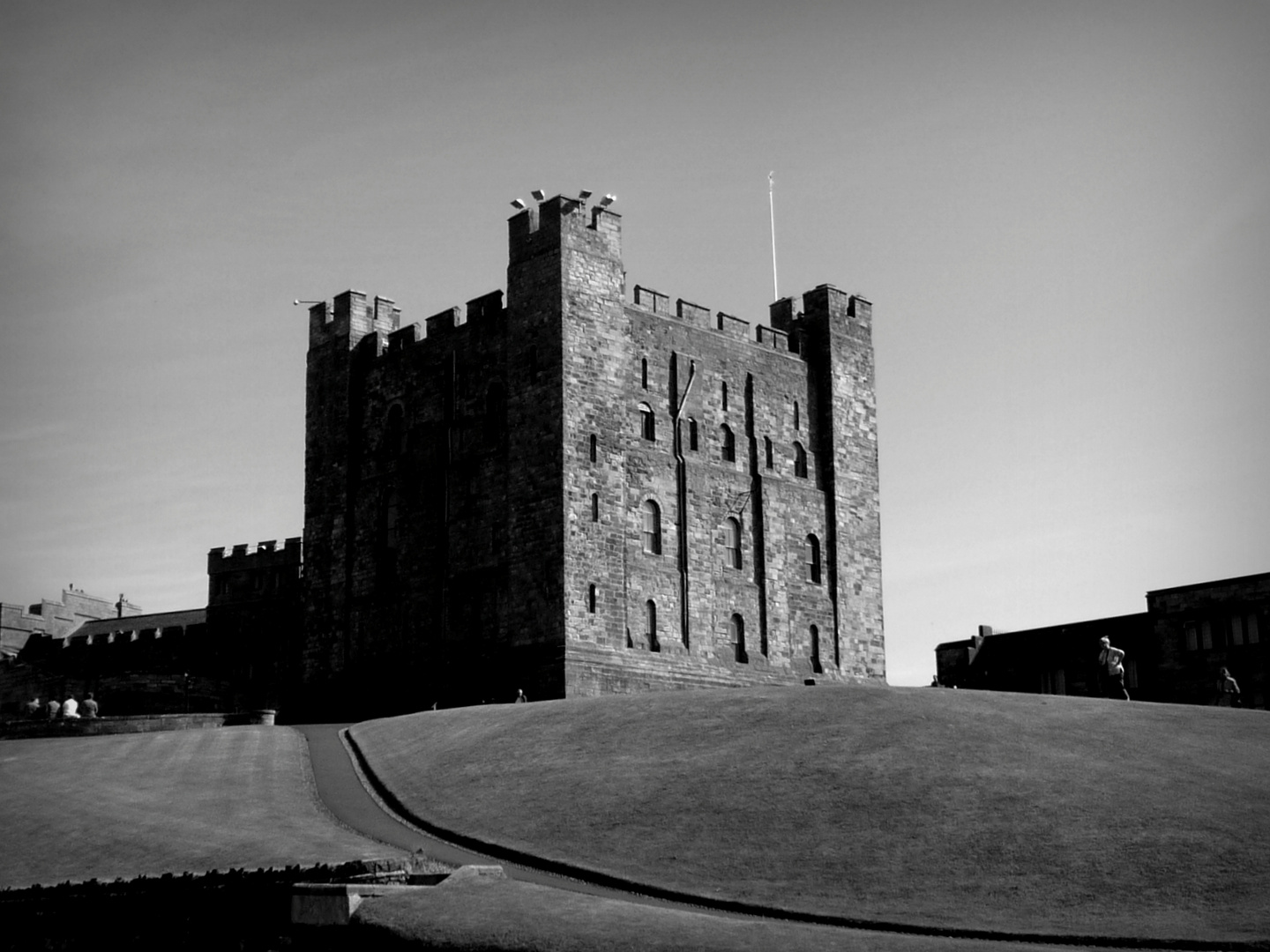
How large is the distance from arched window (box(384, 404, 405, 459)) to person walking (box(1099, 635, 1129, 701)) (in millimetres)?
30724

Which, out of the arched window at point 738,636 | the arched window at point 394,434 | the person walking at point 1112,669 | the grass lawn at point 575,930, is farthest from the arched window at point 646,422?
the grass lawn at point 575,930

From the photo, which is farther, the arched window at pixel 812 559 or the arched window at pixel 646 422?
the arched window at pixel 812 559

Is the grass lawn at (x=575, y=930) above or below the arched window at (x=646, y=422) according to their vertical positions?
below

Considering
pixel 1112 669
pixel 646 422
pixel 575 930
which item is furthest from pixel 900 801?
pixel 646 422

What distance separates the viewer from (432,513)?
221 feet

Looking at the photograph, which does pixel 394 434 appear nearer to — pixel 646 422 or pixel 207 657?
pixel 646 422

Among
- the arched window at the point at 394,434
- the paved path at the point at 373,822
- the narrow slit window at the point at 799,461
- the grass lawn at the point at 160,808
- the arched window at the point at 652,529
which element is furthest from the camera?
the narrow slit window at the point at 799,461

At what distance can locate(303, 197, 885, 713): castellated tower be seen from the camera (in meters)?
62.2

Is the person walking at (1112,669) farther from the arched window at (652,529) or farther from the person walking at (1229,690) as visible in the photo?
Result: the arched window at (652,529)

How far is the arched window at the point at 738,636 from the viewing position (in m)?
66.9

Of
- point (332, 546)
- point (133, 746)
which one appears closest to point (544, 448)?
point (332, 546)

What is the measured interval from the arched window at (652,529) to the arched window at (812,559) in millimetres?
8206

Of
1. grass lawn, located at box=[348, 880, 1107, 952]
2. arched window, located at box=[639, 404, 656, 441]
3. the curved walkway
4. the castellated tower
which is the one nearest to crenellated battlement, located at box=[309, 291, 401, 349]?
the castellated tower

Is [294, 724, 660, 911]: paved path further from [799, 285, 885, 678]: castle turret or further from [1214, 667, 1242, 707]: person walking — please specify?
[799, 285, 885, 678]: castle turret
